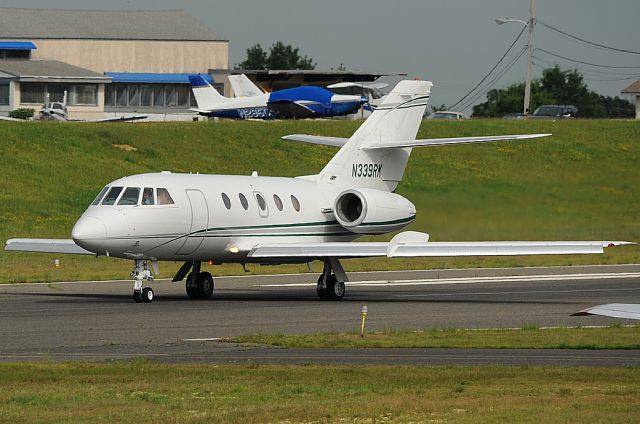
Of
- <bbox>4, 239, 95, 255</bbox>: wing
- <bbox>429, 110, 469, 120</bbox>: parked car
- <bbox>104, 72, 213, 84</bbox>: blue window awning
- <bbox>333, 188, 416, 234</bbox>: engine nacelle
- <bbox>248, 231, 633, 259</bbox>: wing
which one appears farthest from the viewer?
<bbox>104, 72, 213, 84</bbox>: blue window awning

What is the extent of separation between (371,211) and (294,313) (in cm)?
594

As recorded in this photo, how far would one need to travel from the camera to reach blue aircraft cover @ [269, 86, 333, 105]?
80.6 m

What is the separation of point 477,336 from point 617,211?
51.1 feet

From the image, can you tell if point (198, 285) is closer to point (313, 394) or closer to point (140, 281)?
point (140, 281)

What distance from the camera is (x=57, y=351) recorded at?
67.8ft

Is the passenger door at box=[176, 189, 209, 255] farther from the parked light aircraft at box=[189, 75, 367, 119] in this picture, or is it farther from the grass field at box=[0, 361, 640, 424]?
the parked light aircraft at box=[189, 75, 367, 119]

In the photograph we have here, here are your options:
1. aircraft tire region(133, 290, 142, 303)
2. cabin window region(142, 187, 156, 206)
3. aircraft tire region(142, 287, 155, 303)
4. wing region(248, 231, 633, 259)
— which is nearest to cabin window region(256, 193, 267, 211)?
wing region(248, 231, 633, 259)

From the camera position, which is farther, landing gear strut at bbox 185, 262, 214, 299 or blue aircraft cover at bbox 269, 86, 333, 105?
blue aircraft cover at bbox 269, 86, 333, 105

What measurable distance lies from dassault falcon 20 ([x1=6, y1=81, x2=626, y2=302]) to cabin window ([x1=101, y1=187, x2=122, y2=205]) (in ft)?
0.07

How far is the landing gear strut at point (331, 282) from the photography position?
32.4 m

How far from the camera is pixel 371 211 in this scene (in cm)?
3338

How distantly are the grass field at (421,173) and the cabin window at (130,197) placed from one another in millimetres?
8608

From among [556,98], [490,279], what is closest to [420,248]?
[490,279]

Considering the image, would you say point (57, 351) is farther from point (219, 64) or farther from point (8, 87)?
point (219, 64)
